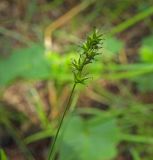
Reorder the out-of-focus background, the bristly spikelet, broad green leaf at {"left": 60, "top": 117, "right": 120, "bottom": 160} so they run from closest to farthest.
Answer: the bristly spikelet < broad green leaf at {"left": 60, "top": 117, "right": 120, "bottom": 160} < the out-of-focus background

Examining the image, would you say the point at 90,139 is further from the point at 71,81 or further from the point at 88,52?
the point at 88,52

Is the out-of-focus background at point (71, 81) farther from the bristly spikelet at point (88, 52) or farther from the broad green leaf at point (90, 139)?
the bristly spikelet at point (88, 52)

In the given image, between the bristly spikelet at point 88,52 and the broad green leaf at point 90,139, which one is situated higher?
the bristly spikelet at point 88,52

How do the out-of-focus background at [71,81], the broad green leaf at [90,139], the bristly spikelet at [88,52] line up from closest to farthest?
the bristly spikelet at [88,52]
the broad green leaf at [90,139]
the out-of-focus background at [71,81]

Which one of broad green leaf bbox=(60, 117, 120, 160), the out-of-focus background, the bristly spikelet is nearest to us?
the bristly spikelet

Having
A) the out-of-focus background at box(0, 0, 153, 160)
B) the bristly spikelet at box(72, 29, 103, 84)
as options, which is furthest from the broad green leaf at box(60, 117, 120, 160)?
the bristly spikelet at box(72, 29, 103, 84)

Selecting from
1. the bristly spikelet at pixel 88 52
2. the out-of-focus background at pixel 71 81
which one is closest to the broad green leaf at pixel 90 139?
the out-of-focus background at pixel 71 81

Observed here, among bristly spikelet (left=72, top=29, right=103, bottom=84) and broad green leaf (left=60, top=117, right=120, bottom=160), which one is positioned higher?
bristly spikelet (left=72, top=29, right=103, bottom=84)

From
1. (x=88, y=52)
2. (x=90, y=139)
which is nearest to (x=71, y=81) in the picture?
(x=90, y=139)

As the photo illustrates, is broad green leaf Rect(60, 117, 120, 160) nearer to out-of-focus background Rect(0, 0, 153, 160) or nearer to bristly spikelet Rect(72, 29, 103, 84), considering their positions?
out-of-focus background Rect(0, 0, 153, 160)
